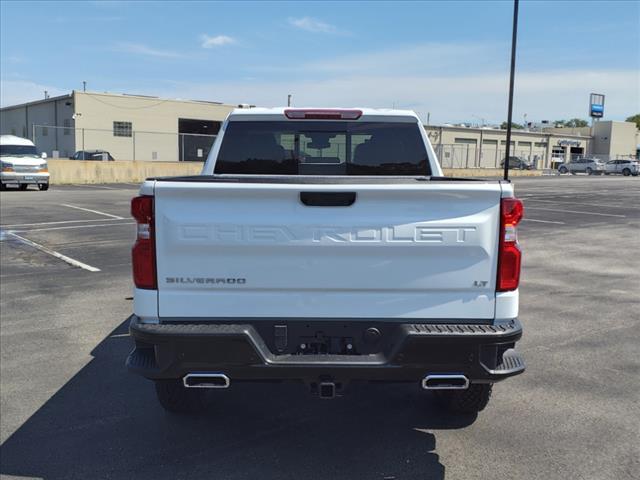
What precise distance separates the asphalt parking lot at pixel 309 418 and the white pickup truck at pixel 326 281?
69 cm

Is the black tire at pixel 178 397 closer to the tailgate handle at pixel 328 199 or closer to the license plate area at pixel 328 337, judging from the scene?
the license plate area at pixel 328 337

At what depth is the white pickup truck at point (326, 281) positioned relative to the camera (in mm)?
3107

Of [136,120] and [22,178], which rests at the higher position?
[136,120]

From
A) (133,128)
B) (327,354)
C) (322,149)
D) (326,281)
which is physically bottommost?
(327,354)

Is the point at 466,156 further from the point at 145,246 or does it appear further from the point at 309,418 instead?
the point at 145,246

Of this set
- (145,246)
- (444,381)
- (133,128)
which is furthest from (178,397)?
(133,128)

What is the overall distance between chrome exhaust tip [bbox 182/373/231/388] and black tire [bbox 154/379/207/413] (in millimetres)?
789

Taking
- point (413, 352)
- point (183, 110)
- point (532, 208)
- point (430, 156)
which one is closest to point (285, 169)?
point (430, 156)

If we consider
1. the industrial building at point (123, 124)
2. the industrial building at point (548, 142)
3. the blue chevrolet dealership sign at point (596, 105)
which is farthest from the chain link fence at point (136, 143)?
the blue chevrolet dealership sign at point (596, 105)

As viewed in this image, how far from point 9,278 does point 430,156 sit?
6.56 metres

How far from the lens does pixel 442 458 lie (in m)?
3.65

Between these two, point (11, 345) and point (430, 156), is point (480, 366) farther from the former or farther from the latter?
point (11, 345)

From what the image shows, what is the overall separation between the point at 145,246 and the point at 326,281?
3.14ft

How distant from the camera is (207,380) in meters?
3.24
